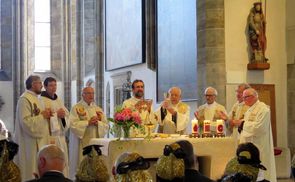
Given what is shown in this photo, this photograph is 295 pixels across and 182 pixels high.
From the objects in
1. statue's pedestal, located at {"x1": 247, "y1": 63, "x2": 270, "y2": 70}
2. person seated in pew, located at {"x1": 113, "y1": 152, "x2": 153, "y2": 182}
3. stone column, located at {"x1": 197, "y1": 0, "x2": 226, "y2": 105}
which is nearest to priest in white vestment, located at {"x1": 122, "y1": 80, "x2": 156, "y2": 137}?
stone column, located at {"x1": 197, "y1": 0, "x2": 226, "y2": 105}

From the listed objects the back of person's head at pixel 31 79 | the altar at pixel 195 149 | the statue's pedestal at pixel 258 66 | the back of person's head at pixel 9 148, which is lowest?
the altar at pixel 195 149

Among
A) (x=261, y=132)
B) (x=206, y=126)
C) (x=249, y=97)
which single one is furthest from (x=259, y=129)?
(x=206, y=126)

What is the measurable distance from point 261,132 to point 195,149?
1424 millimetres

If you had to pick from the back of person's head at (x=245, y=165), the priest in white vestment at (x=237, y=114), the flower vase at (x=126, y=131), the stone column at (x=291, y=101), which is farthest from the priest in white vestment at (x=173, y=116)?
the back of person's head at (x=245, y=165)

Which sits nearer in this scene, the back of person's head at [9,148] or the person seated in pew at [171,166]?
the person seated in pew at [171,166]

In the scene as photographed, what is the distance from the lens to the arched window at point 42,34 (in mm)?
24781

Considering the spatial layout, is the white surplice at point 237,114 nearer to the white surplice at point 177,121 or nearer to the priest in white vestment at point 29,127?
the white surplice at point 177,121

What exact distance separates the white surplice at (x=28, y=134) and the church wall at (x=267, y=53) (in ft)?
14.7

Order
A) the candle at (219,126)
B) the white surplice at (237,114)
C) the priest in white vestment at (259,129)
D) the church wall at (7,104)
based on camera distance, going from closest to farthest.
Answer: the candle at (219,126) < the priest in white vestment at (259,129) < the white surplice at (237,114) < the church wall at (7,104)

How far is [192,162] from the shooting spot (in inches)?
153

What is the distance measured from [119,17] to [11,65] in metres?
7.53

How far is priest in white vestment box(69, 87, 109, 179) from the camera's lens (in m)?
9.31

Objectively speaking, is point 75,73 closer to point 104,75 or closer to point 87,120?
point 104,75

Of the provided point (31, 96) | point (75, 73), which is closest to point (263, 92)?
point (31, 96)
